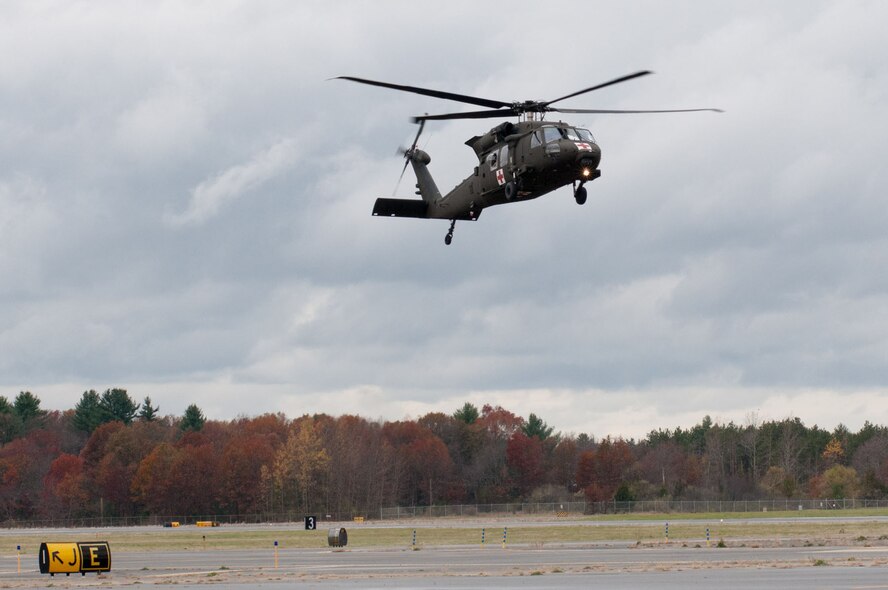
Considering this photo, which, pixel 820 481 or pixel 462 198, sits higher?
pixel 462 198

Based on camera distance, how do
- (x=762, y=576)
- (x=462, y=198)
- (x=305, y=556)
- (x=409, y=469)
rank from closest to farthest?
1. (x=762, y=576)
2. (x=462, y=198)
3. (x=305, y=556)
4. (x=409, y=469)

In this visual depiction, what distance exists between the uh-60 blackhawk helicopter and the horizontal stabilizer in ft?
6.23

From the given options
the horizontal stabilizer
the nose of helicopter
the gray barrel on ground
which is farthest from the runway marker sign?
the nose of helicopter

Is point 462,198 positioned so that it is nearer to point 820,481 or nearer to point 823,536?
point 823,536

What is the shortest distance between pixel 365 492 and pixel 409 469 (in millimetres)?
20564

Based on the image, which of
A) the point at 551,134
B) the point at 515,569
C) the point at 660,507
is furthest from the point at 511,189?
the point at 660,507

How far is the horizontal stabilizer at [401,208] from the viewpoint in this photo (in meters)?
52.6

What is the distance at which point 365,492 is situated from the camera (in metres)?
163

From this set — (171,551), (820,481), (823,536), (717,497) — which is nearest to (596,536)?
(823,536)

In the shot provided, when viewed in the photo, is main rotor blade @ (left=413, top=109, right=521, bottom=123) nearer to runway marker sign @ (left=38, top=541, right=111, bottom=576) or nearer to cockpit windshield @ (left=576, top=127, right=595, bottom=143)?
cockpit windshield @ (left=576, top=127, right=595, bottom=143)

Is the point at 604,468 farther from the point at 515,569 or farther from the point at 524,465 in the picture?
the point at 515,569

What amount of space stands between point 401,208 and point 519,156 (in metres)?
9.80

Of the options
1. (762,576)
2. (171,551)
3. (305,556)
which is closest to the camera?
(762,576)

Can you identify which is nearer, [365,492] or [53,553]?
[53,553]
